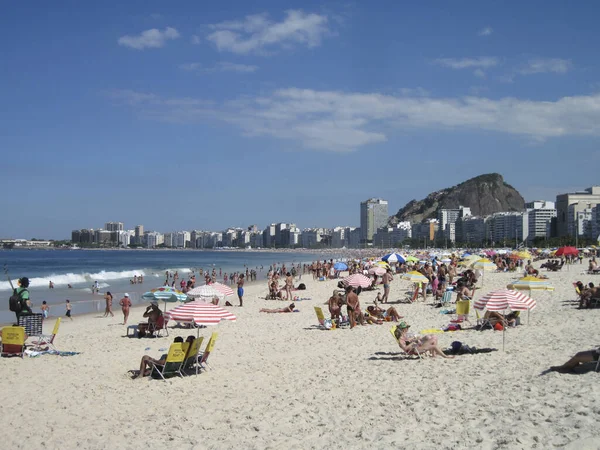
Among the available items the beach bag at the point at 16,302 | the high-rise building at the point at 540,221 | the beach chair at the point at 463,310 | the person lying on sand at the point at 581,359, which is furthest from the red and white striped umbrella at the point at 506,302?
the high-rise building at the point at 540,221

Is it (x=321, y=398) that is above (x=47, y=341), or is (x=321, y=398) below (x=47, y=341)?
above

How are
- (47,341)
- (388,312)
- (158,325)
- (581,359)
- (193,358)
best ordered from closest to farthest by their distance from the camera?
1. (581,359)
2. (193,358)
3. (47,341)
4. (158,325)
5. (388,312)

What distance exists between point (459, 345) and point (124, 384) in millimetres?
5279

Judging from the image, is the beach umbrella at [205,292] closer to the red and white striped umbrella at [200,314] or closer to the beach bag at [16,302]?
the red and white striped umbrella at [200,314]

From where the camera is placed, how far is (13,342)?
10.3 meters

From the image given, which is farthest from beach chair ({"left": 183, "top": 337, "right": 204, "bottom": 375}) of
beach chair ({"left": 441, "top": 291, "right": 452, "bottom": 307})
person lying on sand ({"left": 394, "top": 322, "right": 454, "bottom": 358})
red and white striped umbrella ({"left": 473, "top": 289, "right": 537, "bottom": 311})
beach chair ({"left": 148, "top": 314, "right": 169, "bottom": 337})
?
beach chair ({"left": 441, "top": 291, "right": 452, "bottom": 307})

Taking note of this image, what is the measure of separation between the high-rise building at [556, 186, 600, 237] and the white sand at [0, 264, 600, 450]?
397 ft

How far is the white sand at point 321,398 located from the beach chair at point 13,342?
0.21 m

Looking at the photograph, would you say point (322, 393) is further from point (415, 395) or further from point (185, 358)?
point (185, 358)

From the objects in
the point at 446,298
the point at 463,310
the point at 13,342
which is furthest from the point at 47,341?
the point at 446,298

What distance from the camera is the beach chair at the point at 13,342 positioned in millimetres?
10281

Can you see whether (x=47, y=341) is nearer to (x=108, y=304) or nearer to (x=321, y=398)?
(x=321, y=398)

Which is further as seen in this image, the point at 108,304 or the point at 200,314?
the point at 108,304

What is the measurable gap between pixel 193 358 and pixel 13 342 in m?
3.91
